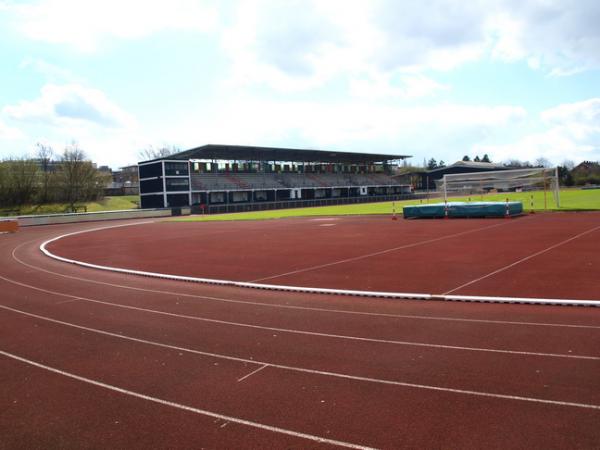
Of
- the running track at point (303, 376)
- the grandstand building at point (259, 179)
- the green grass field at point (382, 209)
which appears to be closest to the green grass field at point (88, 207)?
the grandstand building at point (259, 179)

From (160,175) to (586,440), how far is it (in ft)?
235

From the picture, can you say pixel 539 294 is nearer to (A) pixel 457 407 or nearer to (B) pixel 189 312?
(A) pixel 457 407

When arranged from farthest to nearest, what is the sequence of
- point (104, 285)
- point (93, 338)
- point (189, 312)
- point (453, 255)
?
point (453, 255)
point (104, 285)
point (189, 312)
point (93, 338)

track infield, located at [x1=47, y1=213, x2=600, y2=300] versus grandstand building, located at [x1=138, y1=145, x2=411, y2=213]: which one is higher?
grandstand building, located at [x1=138, y1=145, x2=411, y2=213]

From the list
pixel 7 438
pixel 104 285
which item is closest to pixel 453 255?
pixel 104 285

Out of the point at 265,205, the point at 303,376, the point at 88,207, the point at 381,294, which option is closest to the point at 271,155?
the point at 265,205

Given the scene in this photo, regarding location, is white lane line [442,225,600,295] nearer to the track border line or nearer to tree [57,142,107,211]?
the track border line

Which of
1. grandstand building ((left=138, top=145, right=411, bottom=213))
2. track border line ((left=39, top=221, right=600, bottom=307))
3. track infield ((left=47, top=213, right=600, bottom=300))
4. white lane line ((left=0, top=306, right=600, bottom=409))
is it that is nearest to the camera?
white lane line ((left=0, top=306, right=600, bottom=409))

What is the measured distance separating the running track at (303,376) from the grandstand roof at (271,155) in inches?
2494

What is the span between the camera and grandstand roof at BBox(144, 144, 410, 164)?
73812 millimetres

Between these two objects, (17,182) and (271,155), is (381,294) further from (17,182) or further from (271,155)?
(271,155)

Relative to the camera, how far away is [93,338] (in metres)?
8.91

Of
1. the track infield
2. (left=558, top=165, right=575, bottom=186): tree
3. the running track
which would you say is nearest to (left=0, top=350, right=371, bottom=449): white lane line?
the running track

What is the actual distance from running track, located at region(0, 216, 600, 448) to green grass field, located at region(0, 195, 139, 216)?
210 feet
